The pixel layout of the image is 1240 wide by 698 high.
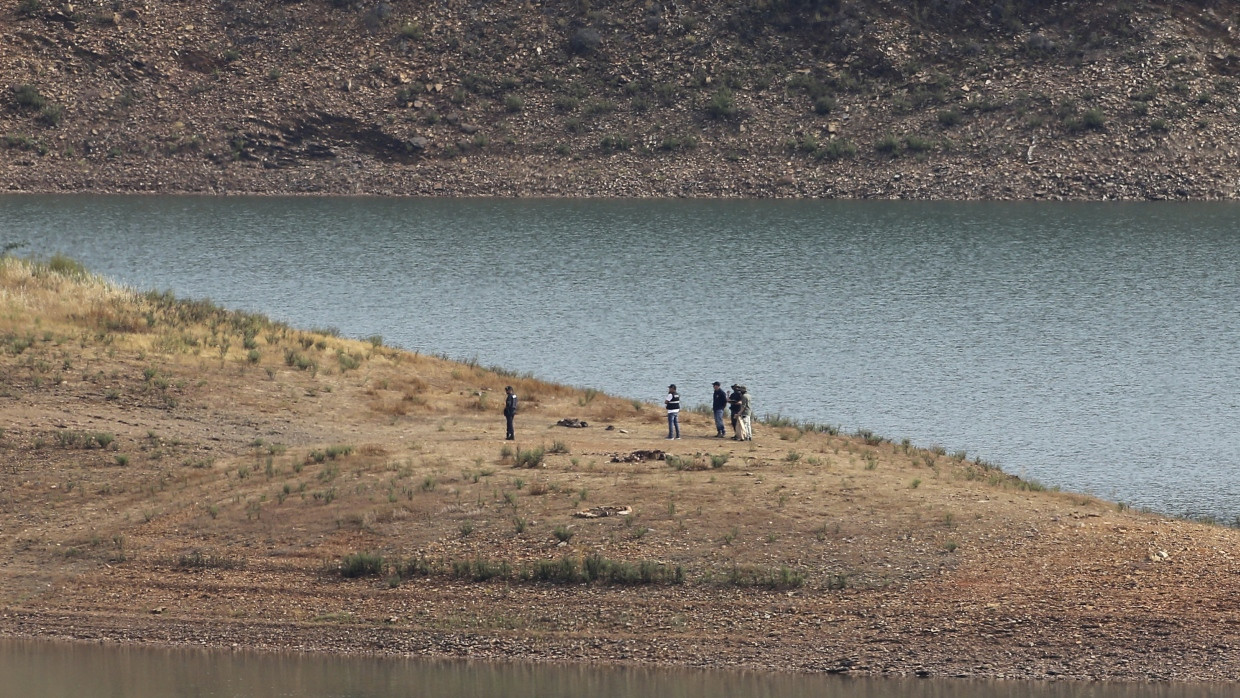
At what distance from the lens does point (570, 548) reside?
2917 centimetres

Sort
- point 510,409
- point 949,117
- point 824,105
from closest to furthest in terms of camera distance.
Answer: point 510,409
point 949,117
point 824,105

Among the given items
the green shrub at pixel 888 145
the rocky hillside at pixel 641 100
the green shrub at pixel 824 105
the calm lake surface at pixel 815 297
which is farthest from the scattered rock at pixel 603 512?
the green shrub at pixel 824 105

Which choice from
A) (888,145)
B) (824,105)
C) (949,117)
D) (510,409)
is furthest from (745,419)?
(824,105)

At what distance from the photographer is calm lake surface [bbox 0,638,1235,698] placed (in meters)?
24.9

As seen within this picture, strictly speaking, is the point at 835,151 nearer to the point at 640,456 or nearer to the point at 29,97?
the point at 29,97

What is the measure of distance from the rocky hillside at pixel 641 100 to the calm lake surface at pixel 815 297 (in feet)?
9.90

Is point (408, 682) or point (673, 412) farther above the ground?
point (673, 412)

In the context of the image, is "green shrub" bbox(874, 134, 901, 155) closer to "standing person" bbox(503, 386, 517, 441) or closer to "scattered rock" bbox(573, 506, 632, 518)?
"standing person" bbox(503, 386, 517, 441)

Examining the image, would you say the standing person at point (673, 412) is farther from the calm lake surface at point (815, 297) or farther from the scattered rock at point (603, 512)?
the calm lake surface at point (815, 297)

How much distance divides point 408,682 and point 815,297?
46.7m

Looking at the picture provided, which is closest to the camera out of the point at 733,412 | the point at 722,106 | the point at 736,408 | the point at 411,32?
the point at 736,408

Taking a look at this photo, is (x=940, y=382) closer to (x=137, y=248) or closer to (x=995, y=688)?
(x=995, y=688)

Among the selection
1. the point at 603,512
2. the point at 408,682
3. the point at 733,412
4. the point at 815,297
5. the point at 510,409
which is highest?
the point at 815,297

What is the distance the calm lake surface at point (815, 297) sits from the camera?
46.0 meters
